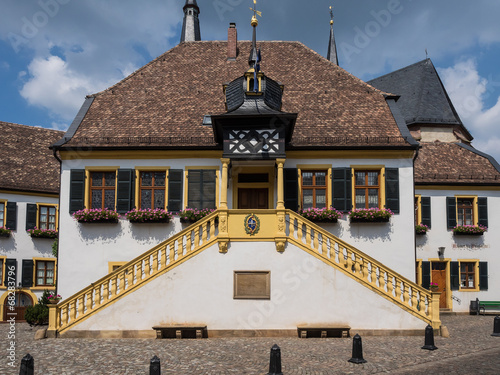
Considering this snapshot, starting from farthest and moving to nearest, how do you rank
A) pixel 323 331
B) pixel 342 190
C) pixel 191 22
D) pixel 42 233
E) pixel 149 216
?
1. pixel 191 22
2. pixel 42 233
3. pixel 342 190
4. pixel 149 216
5. pixel 323 331

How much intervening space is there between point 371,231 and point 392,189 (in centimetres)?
158

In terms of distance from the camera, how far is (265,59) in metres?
22.8

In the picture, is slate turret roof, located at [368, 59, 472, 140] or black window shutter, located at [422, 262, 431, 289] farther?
slate turret roof, located at [368, 59, 472, 140]

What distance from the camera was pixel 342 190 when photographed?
17891 millimetres

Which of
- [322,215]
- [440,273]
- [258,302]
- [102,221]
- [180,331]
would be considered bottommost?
[180,331]

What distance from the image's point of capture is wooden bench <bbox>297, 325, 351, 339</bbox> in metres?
14.2

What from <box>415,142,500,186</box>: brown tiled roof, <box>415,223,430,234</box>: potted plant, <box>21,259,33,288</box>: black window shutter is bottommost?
<box>21,259,33,288</box>: black window shutter

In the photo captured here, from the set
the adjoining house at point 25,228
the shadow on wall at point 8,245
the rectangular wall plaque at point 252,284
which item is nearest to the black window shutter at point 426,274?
the rectangular wall plaque at point 252,284

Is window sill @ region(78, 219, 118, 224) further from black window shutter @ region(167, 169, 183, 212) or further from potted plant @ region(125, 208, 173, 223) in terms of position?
black window shutter @ region(167, 169, 183, 212)

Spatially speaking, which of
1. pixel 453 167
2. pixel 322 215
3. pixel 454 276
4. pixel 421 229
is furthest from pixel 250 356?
pixel 453 167

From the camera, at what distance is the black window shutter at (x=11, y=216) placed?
25.9m

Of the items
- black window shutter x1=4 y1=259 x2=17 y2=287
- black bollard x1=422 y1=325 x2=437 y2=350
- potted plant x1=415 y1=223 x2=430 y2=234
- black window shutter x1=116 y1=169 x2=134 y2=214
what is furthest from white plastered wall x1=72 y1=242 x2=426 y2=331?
black window shutter x1=4 y1=259 x2=17 y2=287

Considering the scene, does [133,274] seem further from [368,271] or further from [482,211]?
[482,211]

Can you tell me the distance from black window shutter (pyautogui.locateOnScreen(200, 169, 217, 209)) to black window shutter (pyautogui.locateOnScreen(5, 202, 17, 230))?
501 inches
